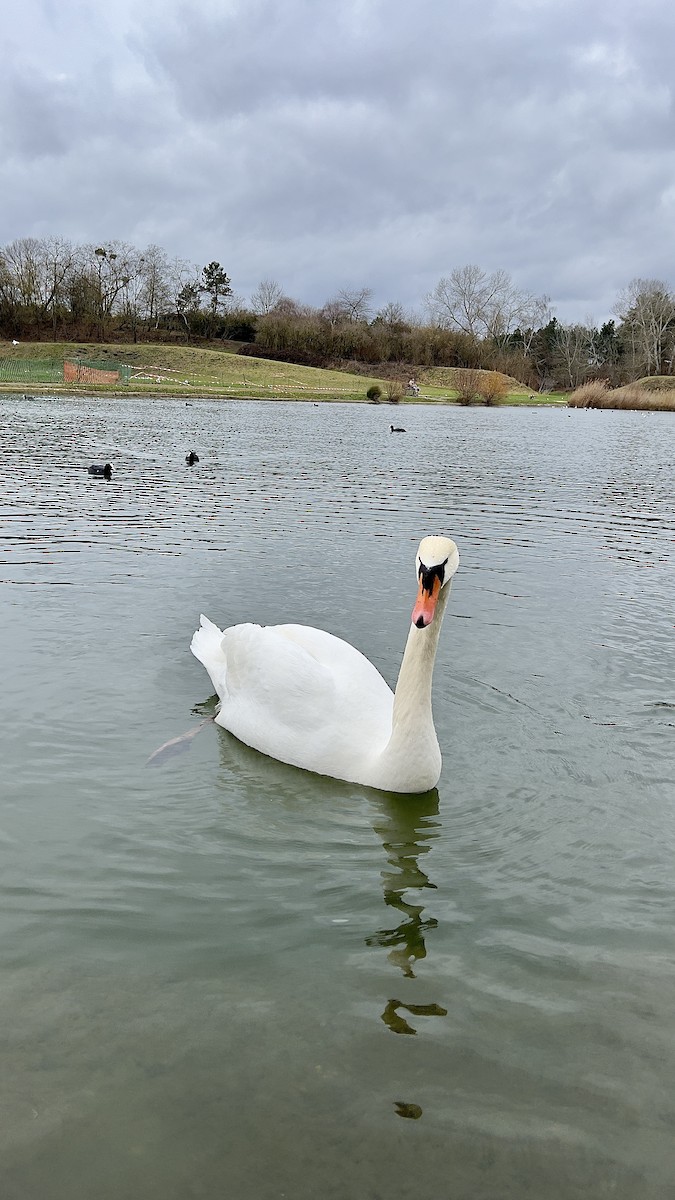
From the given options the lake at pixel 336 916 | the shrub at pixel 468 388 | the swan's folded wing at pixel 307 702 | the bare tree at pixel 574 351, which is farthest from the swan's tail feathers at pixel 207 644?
the bare tree at pixel 574 351

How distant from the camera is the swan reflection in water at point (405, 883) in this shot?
3473mm

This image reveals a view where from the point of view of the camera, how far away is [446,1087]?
10.0 feet

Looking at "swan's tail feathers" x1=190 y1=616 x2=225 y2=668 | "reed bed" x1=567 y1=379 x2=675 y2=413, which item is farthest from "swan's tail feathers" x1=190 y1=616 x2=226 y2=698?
"reed bed" x1=567 y1=379 x2=675 y2=413

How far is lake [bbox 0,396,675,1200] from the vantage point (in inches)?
111

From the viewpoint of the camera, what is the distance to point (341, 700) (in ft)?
18.1

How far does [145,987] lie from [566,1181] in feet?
5.49

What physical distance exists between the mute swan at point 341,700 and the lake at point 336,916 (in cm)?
19

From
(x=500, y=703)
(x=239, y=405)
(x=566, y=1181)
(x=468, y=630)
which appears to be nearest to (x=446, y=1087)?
(x=566, y=1181)

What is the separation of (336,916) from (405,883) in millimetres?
486

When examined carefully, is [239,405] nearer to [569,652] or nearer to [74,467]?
[74,467]

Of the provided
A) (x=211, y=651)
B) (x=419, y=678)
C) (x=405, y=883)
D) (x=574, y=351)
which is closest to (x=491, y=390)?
(x=574, y=351)

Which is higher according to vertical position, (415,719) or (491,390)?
(491,390)

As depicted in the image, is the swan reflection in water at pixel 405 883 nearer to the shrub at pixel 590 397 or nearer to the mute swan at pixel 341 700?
the mute swan at pixel 341 700

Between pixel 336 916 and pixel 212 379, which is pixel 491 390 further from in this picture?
pixel 336 916
